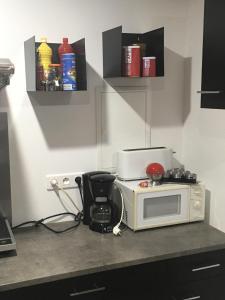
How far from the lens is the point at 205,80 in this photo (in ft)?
5.45

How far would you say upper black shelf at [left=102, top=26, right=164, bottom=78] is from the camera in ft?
6.21

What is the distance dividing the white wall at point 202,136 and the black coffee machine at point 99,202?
1.84 ft

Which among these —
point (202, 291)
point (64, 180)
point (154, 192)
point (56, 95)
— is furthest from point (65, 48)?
point (202, 291)

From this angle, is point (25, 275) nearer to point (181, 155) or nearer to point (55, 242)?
point (55, 242)

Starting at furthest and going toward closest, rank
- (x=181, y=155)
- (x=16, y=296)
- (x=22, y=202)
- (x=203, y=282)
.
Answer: (x=181, y=155) → (x=22, y=202) → (x=203, y=282) → (x=16, y=296)

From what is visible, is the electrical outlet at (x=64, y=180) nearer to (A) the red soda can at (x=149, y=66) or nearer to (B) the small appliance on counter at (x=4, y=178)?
(B) the small appliance on counter at (x=4, y=178)

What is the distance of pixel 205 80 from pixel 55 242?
3.38ft

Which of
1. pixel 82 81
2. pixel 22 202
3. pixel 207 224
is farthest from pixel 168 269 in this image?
pixel 82 81

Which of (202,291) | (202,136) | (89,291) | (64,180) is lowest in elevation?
(202,291)

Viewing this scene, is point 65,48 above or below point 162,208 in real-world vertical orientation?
above

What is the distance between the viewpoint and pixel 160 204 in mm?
1983

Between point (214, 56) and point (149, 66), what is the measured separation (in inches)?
18.3

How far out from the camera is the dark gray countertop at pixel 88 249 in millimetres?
1514

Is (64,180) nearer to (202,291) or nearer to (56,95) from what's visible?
(56,95)
